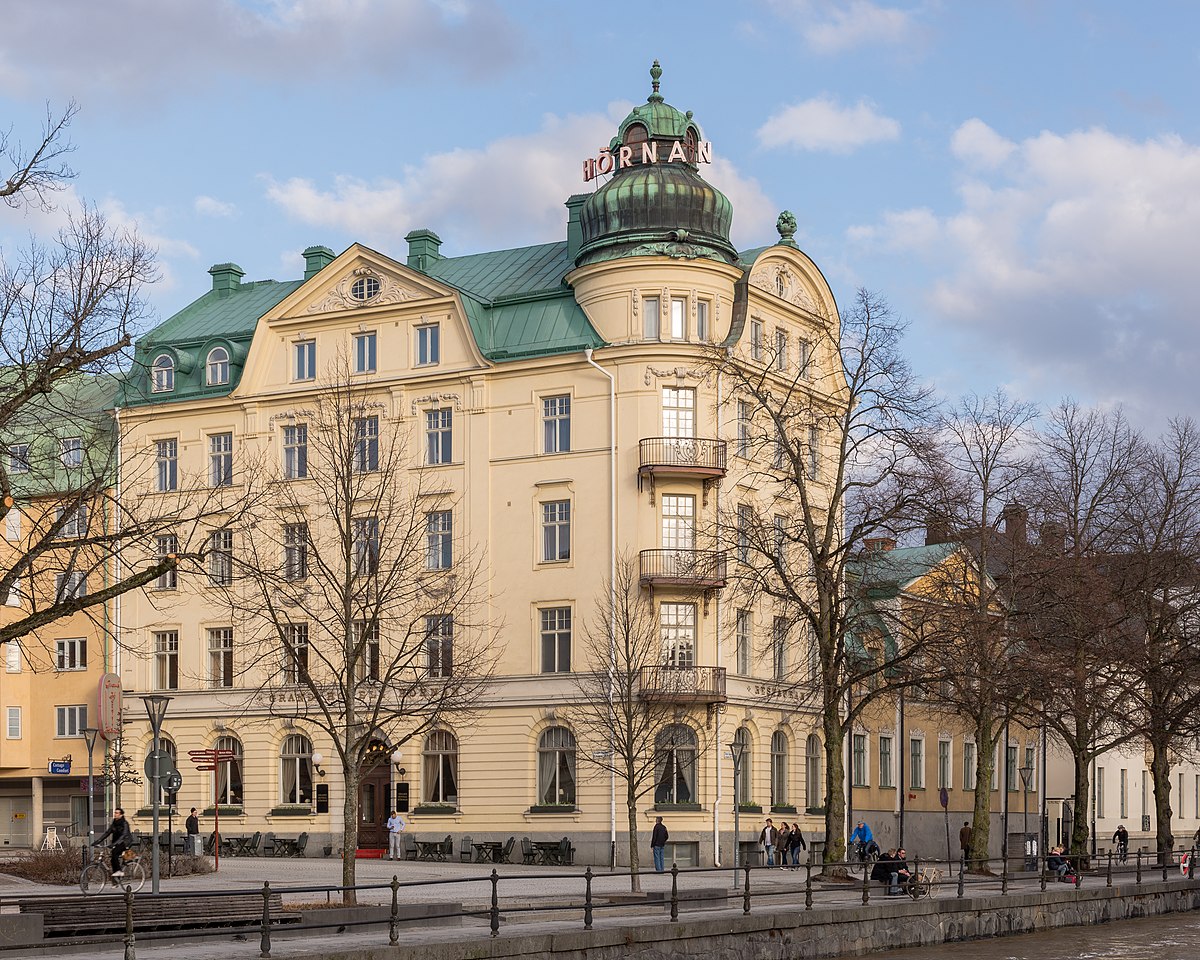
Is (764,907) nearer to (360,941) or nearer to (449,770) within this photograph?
(360,941)

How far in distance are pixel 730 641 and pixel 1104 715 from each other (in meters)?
12.0

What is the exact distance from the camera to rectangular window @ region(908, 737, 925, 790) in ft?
241

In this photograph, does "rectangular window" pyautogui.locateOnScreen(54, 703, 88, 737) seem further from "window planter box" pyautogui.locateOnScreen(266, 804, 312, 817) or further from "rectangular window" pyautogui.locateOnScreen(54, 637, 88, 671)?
"window planter box" pyautogui.locateOnScreen(266, 804, 312, 817)

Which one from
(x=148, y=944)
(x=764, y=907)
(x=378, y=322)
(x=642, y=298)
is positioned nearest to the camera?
(x=148, y=944)

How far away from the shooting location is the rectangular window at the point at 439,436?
204 ft

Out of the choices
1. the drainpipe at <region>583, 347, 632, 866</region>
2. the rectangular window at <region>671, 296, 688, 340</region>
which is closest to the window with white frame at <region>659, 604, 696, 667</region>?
the drainpipe at <region>583, 347, 632, 866</region>

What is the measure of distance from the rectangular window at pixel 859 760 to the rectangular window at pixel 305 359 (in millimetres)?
24330

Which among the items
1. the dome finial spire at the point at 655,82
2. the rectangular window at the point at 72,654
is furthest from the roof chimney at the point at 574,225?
the rectangular window at the point at 72,654

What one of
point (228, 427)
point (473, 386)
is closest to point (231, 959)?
point (473, 386)

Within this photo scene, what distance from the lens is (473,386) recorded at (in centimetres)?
6156

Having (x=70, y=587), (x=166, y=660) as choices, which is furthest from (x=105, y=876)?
(x=166, y=660)

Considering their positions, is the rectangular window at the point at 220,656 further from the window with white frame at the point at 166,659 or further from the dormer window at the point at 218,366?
the dormer window at the point at 218,366

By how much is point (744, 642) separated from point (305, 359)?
18511mm

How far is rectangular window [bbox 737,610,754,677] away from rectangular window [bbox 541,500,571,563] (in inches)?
246
